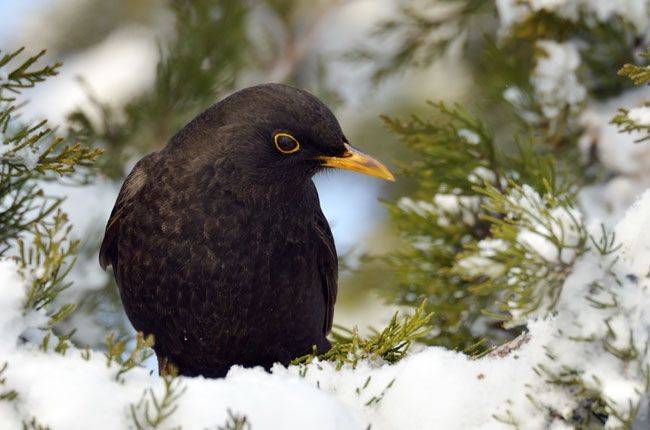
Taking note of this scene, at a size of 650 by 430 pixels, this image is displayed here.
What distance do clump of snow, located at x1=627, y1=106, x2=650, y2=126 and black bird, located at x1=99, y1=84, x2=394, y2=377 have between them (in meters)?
1.49

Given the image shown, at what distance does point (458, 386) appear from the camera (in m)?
2.21

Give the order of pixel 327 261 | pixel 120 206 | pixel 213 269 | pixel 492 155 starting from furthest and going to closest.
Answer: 1. pixel 327 261
2. pixel 120 206
3. pixel 492 155
4. pixel 213 269

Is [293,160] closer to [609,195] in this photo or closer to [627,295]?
[609,195]

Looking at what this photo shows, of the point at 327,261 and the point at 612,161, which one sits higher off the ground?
the point at 327,261

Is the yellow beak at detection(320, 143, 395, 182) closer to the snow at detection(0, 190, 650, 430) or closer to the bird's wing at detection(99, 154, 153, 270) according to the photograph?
the bird's wing at detection(99, 154, 153, 270)

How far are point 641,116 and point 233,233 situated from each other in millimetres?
1869

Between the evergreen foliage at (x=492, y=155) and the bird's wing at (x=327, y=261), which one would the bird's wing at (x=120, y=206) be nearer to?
the bird's wing at (x=327, y=261)

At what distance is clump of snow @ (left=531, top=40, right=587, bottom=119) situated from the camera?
4.58 m

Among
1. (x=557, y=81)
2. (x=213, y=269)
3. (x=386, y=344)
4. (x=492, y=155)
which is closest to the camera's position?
→ (x=386, y=344)

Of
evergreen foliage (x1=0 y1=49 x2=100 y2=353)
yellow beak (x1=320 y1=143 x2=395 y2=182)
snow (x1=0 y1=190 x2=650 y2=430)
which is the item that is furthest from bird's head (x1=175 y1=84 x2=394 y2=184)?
snow (x1=0 y1=190 x2=650 y2=430)

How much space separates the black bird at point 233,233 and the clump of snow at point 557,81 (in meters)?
1.14

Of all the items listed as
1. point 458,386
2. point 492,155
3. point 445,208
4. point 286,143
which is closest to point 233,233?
point 286,143

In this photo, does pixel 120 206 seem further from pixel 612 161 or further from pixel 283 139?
pixel 612 161

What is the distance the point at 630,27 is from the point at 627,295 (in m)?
2.94
